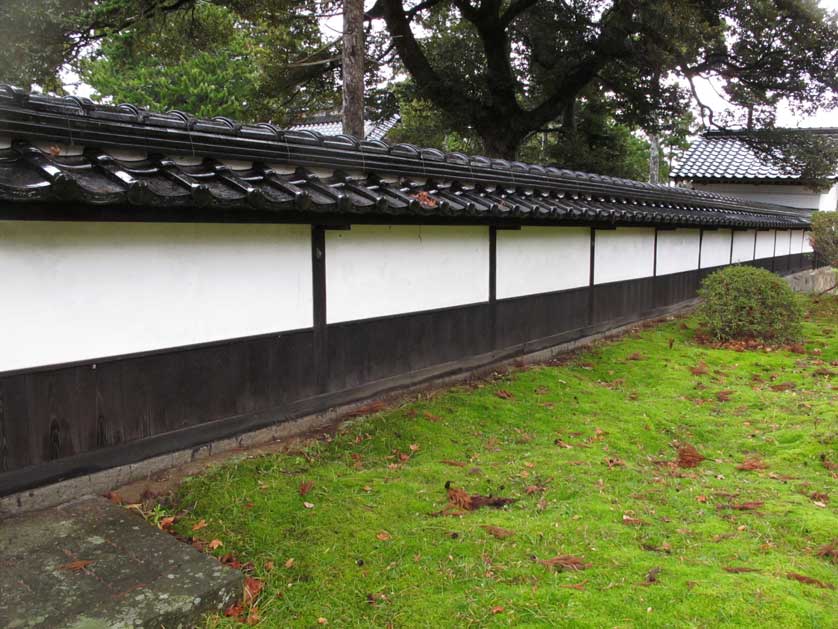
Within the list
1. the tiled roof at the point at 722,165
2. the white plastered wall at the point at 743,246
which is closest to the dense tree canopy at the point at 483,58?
the white plastered wall at the point at 743,246

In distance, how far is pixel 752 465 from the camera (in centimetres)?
651

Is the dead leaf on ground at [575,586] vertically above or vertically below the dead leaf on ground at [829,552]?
above

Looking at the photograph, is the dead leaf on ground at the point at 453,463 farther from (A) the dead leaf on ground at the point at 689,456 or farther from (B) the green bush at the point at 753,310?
(B) the green bush at the point at 753,310

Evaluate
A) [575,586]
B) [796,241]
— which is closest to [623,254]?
[575,586]

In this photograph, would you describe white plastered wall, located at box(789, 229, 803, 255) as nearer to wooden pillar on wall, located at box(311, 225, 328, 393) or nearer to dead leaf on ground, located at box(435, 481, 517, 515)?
wooden pillar on wall, located at box(311, 225, 328, 393)

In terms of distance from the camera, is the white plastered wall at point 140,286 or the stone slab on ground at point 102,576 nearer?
the stone slab on ground at point 102,576

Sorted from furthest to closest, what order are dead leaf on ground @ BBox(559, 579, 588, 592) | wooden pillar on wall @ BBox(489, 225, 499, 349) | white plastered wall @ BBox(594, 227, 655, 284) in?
white plastered wall @ BBox(594, 227, 655, 284) → wooden pillar on wall @ BBox(489, 225, 499, 349) → dead leaf on ground @ BBox(559, 579, 588, 592)

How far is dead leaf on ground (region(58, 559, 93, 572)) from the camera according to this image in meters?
3.67

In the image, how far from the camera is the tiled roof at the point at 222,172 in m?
4.05

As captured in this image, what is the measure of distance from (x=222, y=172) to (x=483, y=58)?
15.3 metres

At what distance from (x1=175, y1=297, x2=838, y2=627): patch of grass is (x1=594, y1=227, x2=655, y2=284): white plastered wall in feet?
13.3

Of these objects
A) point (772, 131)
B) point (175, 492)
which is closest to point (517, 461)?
point (175, 492)

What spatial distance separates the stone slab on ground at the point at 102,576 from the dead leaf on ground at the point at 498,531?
1800mm

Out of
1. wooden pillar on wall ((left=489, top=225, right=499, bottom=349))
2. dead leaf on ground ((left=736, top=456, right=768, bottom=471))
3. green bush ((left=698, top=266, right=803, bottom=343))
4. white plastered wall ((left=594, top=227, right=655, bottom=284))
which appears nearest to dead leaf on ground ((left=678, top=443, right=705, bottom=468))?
dead leaf on ground ((left=736, top=456, right=768, bottom=471))
